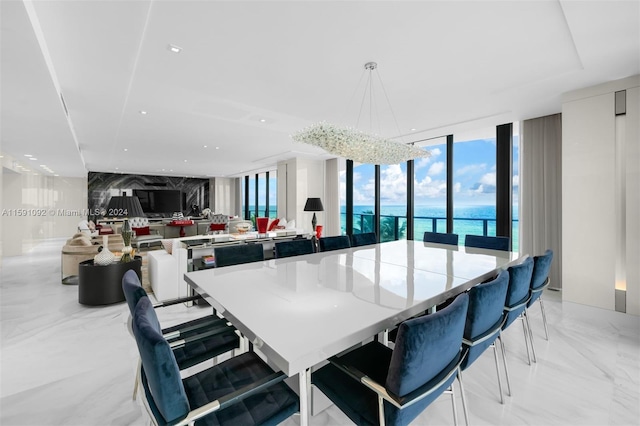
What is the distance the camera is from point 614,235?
3092 millimetres

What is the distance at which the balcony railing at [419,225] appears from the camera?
6418 millimetres

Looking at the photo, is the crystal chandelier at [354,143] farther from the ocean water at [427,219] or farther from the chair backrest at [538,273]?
the ocean water at [427,219]

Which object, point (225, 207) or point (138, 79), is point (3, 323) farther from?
point (225, 207)

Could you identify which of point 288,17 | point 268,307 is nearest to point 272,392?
point 268,307

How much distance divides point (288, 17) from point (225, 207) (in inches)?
501

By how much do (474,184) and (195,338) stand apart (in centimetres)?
839

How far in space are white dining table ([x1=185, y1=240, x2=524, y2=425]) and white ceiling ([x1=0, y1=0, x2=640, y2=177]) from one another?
6.09 feet

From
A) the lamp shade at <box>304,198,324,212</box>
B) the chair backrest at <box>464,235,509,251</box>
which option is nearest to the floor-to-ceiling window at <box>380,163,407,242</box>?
the lamp shade at <box>304,198,324,212</box>

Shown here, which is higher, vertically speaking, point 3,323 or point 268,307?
point 268,307

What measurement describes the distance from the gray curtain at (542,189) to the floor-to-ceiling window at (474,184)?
1.72 ft

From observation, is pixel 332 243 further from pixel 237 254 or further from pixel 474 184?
pixel 474 184

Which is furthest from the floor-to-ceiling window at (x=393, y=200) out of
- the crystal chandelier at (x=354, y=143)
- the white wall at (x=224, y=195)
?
the white wall at (x=224, y=195)

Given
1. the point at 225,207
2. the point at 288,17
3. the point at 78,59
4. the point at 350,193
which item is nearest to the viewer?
the point at 288,17

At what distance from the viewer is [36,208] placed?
7.84 meters
